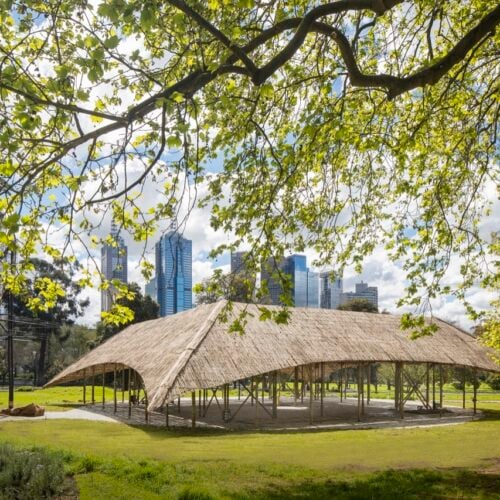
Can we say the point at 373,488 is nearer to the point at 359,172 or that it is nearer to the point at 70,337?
the point at 359,172

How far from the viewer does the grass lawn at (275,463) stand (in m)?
7.83

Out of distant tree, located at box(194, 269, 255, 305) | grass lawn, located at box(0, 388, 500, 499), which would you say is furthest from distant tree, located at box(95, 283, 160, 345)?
distant tree, located at box(194, 269, 255, 305)

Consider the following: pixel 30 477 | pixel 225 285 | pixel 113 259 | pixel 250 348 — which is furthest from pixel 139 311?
pixel 30 477

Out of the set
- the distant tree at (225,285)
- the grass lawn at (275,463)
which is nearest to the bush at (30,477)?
the grass lawn at (275,463)

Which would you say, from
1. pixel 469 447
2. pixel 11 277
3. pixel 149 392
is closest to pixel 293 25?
pixel 11 277

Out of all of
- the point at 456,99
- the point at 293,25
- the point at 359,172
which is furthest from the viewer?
the point at 359,172

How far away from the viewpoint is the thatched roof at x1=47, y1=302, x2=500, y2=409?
18.7 meters

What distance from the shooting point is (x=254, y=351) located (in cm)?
2078

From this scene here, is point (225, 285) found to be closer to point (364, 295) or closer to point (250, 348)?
point (250, 348)

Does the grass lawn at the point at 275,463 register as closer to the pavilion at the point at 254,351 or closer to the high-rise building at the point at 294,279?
the pavilion at the point at 254,351

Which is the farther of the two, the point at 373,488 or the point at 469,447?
the point at 469,447

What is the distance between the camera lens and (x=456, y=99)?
33.5 feet

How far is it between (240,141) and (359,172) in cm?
325

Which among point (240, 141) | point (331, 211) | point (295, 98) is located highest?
point (295, 98)
